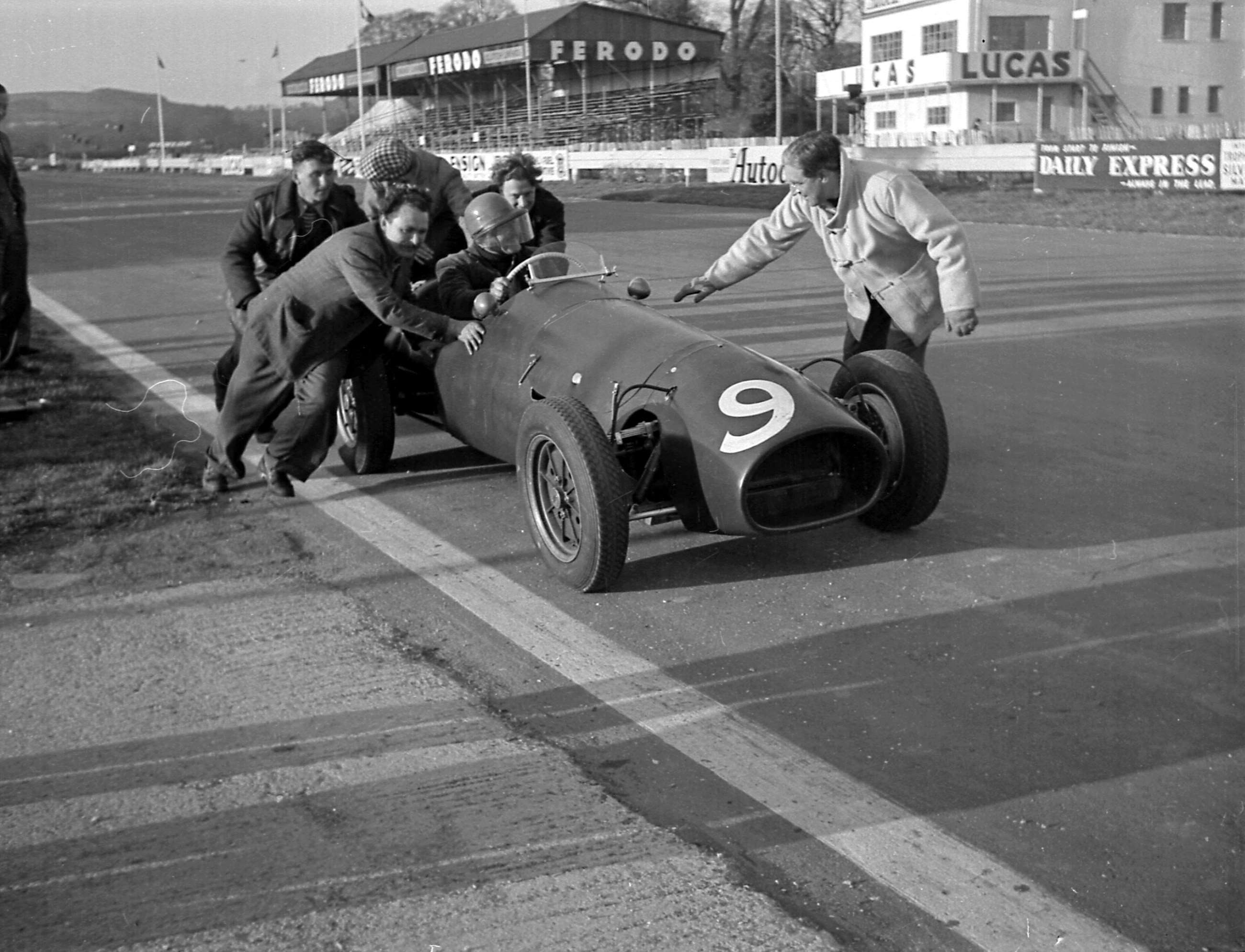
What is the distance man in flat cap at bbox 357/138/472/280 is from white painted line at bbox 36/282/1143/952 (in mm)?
2595

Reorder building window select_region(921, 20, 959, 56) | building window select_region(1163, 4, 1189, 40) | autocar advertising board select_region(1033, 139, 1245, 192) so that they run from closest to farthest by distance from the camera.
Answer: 1. autocar advertising board select_region(1033, 139, 1245, 192)
2. building window select_region(1163, 4, 1189, 40)
3. building window select_region(921, 20, 959, 56)

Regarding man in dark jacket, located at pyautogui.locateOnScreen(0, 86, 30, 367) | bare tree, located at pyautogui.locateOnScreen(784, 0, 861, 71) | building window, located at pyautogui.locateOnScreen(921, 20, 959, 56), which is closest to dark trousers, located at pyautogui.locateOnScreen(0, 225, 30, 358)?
man in dark jacket, located at pyautogui.locateOnScreen(0, 86, 30, 367)

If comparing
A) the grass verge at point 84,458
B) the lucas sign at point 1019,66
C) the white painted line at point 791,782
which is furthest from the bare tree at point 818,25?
the white painted line at point 791,782

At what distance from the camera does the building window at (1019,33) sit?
1959 inches

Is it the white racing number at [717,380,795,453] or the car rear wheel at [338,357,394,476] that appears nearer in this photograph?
the white racing number at [717,380,795,453]

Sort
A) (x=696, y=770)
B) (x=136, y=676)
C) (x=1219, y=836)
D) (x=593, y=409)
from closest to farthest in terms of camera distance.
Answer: (x=1219, y=836), (x=696, y=770), (x=136, y=676), (x=593, y=409)

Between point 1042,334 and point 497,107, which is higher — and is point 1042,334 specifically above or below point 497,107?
below

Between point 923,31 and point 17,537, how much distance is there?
52.4m

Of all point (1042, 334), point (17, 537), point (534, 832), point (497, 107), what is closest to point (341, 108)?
point (497, 107)

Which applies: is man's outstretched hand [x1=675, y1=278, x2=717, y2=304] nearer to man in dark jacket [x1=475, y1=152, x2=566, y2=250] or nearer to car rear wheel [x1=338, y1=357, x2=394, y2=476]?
man in dark jacket [x1=475, y1=152, x2=566, y2=250]

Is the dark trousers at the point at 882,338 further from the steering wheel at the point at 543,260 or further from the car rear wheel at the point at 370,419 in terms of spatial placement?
the car rear wheel at the point at 370,419

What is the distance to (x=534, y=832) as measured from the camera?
3443mm

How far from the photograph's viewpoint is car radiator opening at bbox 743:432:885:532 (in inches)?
208

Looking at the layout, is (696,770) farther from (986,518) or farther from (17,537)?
(17,537)
